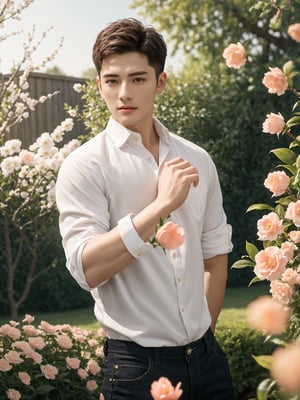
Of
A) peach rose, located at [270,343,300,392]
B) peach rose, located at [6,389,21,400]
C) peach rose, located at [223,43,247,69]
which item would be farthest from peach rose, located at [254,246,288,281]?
peach rose, located at [6,389,21,400]

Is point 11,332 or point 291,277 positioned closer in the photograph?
point 291,277

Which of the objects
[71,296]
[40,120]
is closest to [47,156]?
[71,296]

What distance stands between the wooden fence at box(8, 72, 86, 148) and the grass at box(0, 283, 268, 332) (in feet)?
9.49

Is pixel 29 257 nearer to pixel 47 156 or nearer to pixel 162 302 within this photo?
pixel 47 156

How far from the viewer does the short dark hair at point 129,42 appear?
2.13 meters

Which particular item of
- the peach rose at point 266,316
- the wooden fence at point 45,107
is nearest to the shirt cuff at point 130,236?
the peach rose at point 266,316

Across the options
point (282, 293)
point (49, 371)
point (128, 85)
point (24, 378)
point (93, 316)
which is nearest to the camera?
point (282, 293)

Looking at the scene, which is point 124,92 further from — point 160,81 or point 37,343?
point 37,343

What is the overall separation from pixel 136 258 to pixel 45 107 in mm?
9249

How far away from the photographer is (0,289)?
866cm

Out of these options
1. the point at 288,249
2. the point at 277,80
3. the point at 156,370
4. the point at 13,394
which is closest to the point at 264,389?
the point at 156,370

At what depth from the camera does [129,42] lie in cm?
213

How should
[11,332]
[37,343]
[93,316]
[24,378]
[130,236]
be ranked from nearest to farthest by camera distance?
[130,236] → [24,378] → [37,343] → [11,332] → [93,316]

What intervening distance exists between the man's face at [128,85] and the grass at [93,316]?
5.39m
